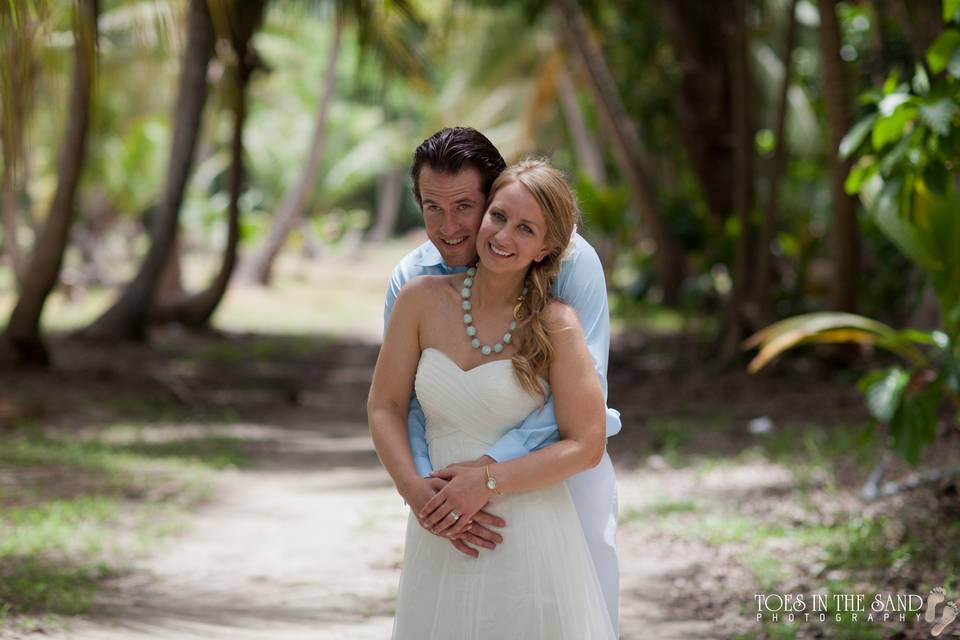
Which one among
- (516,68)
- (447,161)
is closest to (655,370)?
(447,161)

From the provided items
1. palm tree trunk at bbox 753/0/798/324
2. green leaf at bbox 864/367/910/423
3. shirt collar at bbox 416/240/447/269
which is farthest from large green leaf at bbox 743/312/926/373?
palm tree trunk at bbox 753/0/798/324

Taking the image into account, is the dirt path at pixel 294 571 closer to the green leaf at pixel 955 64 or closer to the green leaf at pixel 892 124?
the green leaf at pixel 892 124

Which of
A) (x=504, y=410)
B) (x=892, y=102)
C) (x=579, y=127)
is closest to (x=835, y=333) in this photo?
(x=892, y=102)

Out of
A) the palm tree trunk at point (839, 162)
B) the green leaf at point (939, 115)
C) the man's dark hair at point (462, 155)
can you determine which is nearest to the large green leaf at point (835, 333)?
the green leaf at point (939, 115)

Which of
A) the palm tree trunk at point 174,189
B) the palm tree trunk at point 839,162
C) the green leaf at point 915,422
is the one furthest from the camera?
the palm tree trunk at point 174,189

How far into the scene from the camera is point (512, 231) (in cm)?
310

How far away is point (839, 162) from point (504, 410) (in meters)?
6.70

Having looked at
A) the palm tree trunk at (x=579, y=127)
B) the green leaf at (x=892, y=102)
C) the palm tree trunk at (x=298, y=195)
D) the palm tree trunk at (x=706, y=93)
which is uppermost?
the palm tree trunk at (x=579, y=127)

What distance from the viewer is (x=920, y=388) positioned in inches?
229

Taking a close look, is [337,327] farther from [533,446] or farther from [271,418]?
[533,446]

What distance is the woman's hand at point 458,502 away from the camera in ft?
10.1

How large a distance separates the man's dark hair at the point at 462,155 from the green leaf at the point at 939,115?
6.94ft

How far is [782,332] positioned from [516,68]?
1014 inches

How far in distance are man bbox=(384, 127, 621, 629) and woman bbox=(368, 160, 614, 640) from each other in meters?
0.09
